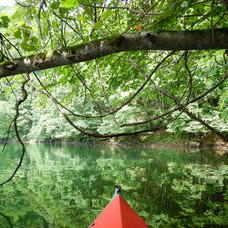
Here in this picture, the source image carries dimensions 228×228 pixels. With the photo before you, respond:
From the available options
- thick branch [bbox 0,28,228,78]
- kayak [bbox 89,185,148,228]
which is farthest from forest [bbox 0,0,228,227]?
kayak [bbox 89,185,148,228]

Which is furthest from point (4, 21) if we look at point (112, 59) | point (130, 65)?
point (130, 65)

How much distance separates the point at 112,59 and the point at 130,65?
10.1 inches

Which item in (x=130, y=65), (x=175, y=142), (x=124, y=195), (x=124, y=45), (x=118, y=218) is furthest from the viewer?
(x=175, y=142)

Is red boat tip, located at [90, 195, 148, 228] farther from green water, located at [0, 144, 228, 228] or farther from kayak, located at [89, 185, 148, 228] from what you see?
green water, located at [0, 144, 228, 228]

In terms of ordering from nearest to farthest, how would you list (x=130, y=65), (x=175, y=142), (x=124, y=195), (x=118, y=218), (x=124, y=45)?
(x=124, y=45) < (x=118, y=218) < (x=130, y=65) < (x=124, y=195) < (x=175, y=142)

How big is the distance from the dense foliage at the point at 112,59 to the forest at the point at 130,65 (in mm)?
10

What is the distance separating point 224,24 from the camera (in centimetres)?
205

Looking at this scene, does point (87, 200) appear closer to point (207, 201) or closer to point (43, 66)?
point (207, 201)

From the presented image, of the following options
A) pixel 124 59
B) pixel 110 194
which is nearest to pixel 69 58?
pixel 124 59

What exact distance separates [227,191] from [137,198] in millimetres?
2309

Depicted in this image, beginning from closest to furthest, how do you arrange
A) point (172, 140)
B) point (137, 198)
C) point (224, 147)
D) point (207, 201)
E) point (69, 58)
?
point (69, 58) < point (207, 201) < point (137, 198) < point (224, 147) < point (172, 140)

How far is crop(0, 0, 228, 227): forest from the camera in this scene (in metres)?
1.17

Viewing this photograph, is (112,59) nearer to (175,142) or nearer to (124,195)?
(124,195)

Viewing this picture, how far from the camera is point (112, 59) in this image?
8.37 ft
